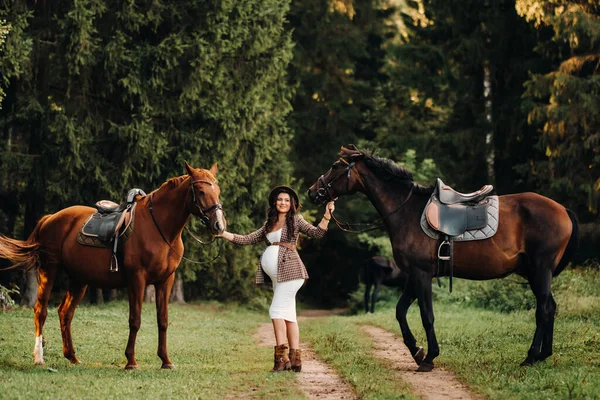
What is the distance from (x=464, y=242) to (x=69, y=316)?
549 centimetres

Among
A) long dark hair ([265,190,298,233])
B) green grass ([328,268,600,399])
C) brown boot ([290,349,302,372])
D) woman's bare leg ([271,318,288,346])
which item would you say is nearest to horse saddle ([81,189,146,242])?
long dark hair ([265,190,298,233])

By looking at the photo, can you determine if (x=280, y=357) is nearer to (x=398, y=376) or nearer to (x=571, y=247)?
(x=398, y=376)

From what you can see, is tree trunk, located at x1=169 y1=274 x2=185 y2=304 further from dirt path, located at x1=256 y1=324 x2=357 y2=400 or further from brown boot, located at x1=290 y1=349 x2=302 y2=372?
brown boot, located at x1=290 y1=349 x2=302 y2=372

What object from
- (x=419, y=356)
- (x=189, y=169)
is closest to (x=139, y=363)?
(x=189, y=169)

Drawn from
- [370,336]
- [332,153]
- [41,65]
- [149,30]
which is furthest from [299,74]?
[370,336]

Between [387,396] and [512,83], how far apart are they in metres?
24.4

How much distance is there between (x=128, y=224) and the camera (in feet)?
36.0

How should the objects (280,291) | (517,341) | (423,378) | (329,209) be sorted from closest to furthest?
(423,378), (280,291), (329,209), (517,341)

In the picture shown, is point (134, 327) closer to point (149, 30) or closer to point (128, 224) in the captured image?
point (128, 224)

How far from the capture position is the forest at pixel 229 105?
71.9 feet

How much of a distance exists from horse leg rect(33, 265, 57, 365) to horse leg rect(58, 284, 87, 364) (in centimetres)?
24

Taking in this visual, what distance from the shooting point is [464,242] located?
423 inches

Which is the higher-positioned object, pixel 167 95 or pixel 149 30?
pixel 149 30

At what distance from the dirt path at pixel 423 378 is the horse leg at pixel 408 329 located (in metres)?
0.20
